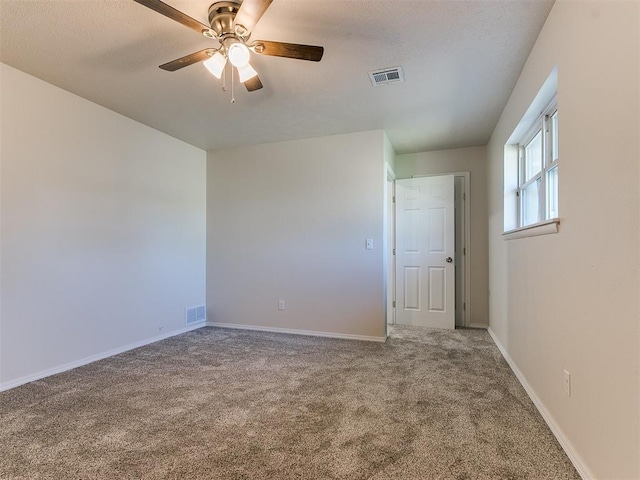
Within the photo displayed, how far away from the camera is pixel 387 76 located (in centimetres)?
253

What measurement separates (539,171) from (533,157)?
30 centimetres

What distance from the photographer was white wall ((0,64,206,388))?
2484 mm

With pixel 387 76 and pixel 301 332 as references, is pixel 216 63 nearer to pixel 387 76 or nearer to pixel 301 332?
pixel 387 76

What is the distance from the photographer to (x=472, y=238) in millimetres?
4336

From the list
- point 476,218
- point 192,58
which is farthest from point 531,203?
point 192,58

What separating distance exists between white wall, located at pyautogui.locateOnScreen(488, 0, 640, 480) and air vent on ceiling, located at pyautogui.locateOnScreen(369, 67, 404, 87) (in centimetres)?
88

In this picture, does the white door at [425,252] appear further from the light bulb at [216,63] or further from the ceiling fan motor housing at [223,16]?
the ceiling fan motor housing at [223,16]

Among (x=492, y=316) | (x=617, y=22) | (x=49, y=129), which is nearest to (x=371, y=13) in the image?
(x=617, y=22)

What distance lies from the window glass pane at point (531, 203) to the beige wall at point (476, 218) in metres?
1.33

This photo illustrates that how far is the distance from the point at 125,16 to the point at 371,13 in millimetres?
1440

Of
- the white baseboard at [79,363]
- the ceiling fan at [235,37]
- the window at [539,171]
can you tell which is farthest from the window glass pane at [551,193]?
the white baseboard at [79,363]

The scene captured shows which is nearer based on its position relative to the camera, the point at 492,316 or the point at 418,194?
the point at 492,316

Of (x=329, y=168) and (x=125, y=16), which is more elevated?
(x=125, y=16)

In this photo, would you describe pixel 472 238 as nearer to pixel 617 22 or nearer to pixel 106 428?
pixel 617 22
